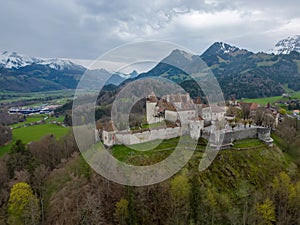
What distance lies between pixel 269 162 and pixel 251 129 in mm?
6897

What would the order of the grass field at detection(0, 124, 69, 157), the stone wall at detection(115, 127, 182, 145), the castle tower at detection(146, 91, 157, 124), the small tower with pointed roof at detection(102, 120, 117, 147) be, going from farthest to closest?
1. the grass field at detection(0, 124, 69, 157)
2. the castle tower at detection(146, 91, 157, 124)
3. the stone wall at detection(115, 127, 182, 145)
4. the small tower with pointed roof at detection(102, 120, 117, 147)

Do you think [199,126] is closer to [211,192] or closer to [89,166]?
[211,192]

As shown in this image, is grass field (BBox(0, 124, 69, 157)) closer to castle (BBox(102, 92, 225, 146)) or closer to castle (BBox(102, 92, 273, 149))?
castle (BBox(102, 92, 225, 146))

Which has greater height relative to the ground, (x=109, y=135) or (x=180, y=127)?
(x=109, y=135)

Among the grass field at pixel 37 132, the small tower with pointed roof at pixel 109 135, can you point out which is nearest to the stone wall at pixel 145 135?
the small tower with pointed roof at pixel 109 135

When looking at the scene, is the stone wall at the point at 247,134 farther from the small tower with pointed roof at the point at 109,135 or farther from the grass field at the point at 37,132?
the grass field at the point at 37,132

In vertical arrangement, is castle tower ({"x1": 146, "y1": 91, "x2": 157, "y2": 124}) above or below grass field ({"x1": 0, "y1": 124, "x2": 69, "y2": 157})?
above

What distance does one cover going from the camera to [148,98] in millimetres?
46750

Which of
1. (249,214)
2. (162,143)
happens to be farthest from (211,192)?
(162,143)

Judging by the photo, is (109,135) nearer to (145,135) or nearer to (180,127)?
(145,135)

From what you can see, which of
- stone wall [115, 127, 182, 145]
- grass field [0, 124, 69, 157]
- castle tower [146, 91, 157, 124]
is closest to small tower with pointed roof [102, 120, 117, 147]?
stone wall [115, 127, 182, 145]

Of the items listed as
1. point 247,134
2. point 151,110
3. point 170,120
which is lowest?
point 247,134

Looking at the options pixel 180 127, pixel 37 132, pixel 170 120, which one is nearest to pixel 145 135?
pixel 180 127

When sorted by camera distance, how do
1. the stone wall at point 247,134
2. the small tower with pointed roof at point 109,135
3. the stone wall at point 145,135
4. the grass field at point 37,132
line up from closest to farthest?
the small tower with pointed roof at point 109,135, the stone wall at point 145,135, the stone wall at point 247,134, the grass field at point 37,132
